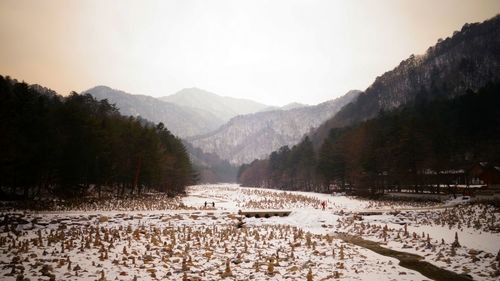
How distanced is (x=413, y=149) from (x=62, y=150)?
51517mm

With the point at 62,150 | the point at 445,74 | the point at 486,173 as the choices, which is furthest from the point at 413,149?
the point at 445,74

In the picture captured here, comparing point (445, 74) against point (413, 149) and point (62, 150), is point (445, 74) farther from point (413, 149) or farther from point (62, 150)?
point (62, 150)

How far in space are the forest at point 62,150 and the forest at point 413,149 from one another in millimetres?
39737

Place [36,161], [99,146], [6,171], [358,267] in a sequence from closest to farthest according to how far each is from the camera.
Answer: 1. [358,267]
2. [6,171]
3. [36,161]
4. [99,146]

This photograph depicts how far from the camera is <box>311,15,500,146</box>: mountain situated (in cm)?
13862

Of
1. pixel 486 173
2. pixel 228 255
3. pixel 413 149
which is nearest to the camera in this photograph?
pixel 228 255

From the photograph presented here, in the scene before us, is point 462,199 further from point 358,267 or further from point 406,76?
point 406,76

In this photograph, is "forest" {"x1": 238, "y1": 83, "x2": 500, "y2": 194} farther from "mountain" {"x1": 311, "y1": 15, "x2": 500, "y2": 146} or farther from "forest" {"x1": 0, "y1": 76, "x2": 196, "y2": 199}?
"mountain" {"x1": 311, "y1": 15, "x2": 500, "y2": 146}

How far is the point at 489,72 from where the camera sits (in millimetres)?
136500

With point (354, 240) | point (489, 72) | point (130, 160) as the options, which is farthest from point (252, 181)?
point (489, 72)

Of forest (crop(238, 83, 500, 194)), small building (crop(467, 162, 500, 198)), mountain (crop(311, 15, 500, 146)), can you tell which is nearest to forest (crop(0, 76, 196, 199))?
forest (crop(238, 83, 500, 194))

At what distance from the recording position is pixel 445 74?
541 ft

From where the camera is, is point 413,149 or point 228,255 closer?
point 228,255

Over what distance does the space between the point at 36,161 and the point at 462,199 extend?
51.4 meters
